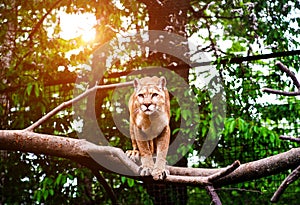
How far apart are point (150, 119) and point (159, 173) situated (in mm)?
410

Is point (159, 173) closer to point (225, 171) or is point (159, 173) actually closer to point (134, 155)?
point (134, 155)

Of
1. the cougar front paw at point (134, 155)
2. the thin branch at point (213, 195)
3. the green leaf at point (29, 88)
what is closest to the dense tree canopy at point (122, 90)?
the green leaf at point (29, 88)

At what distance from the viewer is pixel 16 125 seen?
4.20 m

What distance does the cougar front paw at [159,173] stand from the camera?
220 centimetres

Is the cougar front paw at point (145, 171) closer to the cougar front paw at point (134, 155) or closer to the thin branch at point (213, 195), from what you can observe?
the cougar front paw at point (134, 155)

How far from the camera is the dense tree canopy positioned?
3.92m

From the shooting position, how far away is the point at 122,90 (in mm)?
4141

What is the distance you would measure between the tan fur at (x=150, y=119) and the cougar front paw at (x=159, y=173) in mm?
90

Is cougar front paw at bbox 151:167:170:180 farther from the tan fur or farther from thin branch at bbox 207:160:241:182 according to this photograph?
thin branch at bbox 207:160:241:182

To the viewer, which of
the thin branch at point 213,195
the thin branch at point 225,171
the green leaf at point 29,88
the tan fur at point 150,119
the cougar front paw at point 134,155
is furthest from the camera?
the green leaf at point 29,88

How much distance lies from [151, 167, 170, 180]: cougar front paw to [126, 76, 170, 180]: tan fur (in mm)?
90

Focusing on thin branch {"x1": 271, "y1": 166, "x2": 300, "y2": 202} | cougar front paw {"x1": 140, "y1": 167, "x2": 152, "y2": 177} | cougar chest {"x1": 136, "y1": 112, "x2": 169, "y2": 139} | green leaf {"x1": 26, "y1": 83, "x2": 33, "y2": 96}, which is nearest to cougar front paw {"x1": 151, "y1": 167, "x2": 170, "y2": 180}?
cougar front paw {"x1": 140, "y1": 167, "x2": 152, "y2": 177}

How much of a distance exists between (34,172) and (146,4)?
6.12 ft

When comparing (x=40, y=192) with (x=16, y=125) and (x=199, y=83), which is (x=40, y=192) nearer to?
(x=16, y=125)
